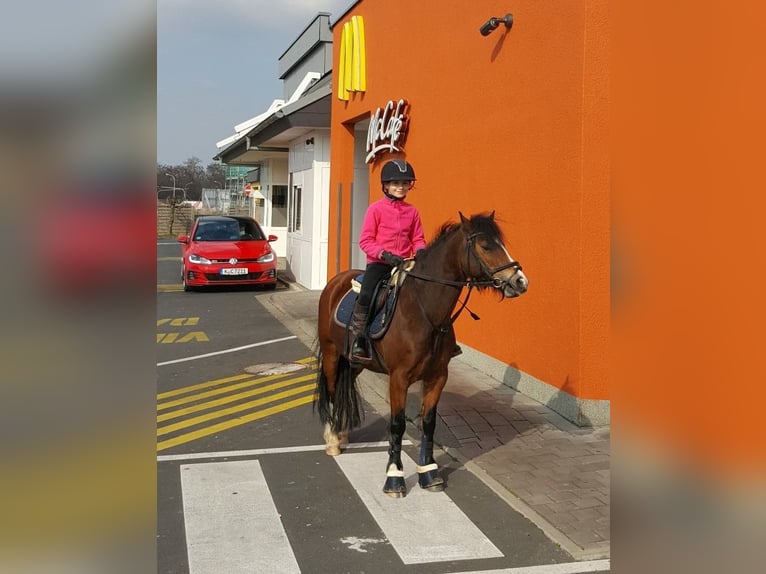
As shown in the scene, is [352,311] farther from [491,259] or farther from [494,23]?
[494,23]

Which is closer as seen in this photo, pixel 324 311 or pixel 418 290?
pixel 418 290

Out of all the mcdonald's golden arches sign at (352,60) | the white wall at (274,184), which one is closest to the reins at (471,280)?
the mcdonald's golden arches sign at (352,60)

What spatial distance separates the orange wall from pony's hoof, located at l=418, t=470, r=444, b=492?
196cm

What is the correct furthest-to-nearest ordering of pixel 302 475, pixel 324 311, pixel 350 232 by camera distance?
pixel 350 232 < pixel 324 311 < pixel 302 475

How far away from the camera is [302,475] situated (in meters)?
5.36

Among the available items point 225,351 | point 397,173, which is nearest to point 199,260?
point 225,351

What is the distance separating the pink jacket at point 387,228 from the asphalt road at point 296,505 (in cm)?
185

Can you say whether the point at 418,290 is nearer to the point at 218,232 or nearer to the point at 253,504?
the point at 253,504

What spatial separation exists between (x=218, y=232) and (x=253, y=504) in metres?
14.5

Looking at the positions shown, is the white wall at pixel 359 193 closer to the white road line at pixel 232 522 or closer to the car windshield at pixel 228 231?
the car windshield at pixel 228 231

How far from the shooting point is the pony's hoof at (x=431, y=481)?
5043mm

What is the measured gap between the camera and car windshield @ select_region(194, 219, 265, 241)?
18281 millimetres
